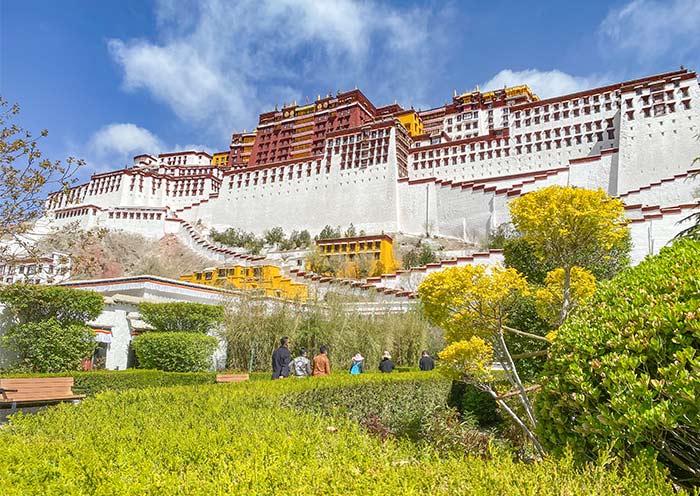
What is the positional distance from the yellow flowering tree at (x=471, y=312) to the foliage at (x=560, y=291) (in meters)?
0.87

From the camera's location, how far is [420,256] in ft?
116

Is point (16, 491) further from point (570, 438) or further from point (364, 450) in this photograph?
point (570, 438)

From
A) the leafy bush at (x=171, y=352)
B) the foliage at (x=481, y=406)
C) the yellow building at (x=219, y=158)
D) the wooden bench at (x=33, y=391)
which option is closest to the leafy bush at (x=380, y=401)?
the foliage at (x=481, y=406)

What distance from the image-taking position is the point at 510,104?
4991 centimetres

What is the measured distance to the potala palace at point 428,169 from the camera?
123 ft

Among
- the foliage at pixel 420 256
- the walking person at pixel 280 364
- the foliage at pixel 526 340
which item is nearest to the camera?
the foliage at pixel 526 340

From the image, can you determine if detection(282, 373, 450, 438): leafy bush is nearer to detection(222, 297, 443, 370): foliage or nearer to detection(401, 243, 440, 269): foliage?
detection(222, 297, 443, 370): foliage

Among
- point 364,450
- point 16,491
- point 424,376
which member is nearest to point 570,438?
point 364,450

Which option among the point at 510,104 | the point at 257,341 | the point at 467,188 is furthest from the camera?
the point at 510,104

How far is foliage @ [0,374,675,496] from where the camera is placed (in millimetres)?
2426

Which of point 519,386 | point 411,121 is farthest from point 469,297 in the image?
point 411,121

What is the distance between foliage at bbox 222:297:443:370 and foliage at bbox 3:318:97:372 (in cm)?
409

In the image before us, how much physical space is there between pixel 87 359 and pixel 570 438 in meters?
12.3

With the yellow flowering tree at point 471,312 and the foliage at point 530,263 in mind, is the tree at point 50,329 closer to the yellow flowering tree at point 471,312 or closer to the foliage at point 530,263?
the yellow flowering tree at point 471,312
